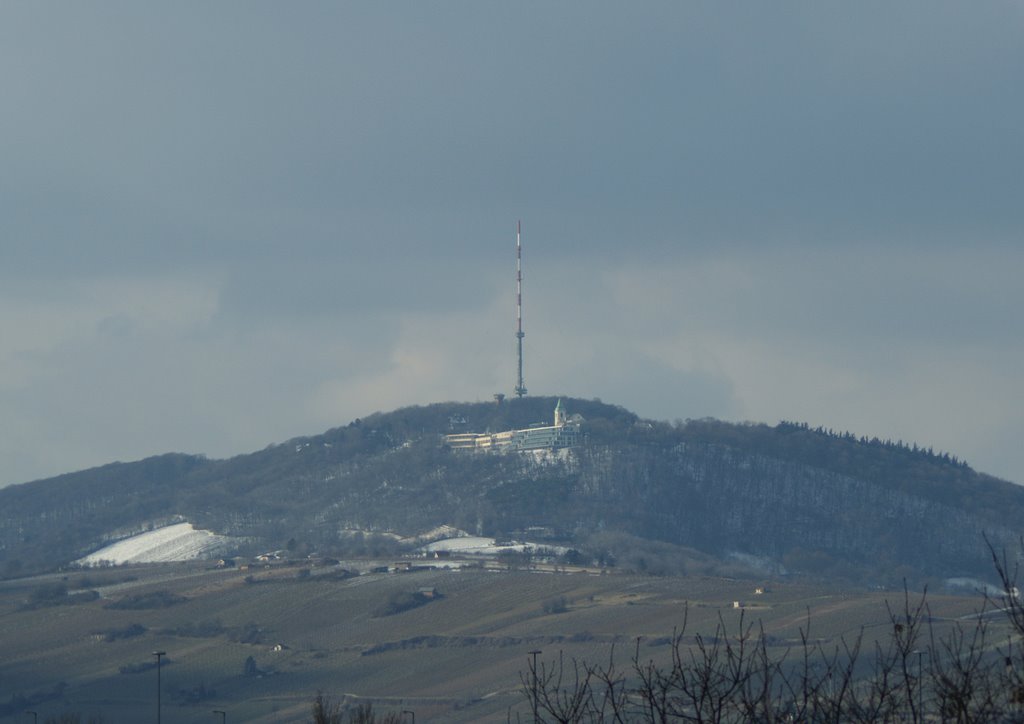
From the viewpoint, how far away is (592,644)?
636 ft

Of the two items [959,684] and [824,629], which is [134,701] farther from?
[959,684]

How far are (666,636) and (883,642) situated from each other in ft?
97.2

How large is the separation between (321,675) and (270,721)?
28.4 m

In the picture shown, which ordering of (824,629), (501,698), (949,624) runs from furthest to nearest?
(824,629) → (949,624) → (501,698)

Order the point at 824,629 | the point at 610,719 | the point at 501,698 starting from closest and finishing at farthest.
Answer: the point at 610,719 → the point at 501,698 → the point at 824,629

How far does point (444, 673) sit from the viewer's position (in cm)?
18712

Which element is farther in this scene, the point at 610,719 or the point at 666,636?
the point at 666,636

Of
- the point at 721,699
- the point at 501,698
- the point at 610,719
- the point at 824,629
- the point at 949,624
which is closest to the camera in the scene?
the point at 721,699

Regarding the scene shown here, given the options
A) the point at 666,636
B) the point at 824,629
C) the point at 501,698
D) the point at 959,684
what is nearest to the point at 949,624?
the point at 824,629

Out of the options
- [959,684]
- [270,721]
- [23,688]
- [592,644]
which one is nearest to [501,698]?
[270,721]

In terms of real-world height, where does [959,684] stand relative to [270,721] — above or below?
above

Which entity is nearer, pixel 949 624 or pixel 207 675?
pixel 949 624

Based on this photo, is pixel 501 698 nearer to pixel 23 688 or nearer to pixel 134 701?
pixel 134 701

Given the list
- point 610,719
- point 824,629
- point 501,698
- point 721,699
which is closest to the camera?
point 721,699
